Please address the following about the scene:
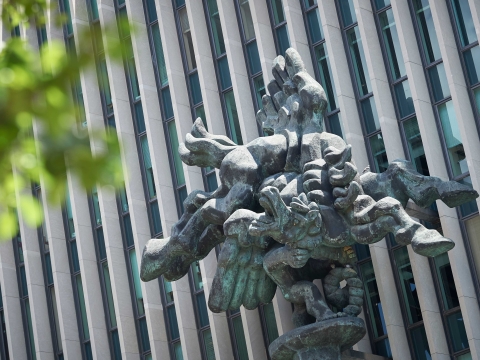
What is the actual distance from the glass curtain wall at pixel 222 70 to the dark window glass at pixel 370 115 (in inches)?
127

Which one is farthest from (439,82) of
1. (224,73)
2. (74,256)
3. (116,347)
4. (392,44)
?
(74,256)

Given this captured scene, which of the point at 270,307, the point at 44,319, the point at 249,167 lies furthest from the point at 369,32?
the point at 44,319

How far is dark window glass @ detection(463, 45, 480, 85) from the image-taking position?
22.7 meters

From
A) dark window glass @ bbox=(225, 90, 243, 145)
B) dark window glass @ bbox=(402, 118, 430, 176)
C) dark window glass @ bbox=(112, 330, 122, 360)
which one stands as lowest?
dark window glass @ bbox=(112, 330, 122, 360)

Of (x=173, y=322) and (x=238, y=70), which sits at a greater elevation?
(x=238, y=70)

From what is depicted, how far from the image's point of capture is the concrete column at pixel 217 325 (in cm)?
2480

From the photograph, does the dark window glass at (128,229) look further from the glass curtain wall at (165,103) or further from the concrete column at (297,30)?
the concrete column at (297,30)

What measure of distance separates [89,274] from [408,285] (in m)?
8.90

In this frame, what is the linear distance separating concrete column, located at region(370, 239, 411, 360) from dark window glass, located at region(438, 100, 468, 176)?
204 centimetres

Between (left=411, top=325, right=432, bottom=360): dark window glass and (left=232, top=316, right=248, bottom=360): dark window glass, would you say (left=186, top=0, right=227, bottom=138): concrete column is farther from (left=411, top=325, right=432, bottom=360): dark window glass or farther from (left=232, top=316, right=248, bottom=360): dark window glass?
(left=411, top=325, right=432, bottom=360): dark window glass

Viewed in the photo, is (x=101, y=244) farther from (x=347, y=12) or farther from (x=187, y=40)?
(x=347, y=12)

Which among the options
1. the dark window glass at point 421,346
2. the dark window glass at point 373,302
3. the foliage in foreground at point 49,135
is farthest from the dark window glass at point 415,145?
the foliage in foreground at point 49,135

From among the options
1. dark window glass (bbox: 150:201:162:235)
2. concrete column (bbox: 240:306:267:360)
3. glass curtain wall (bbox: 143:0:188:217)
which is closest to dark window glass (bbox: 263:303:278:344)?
concrete column (bbox: 240:306:267:360)

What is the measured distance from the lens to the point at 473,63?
74.6ft
